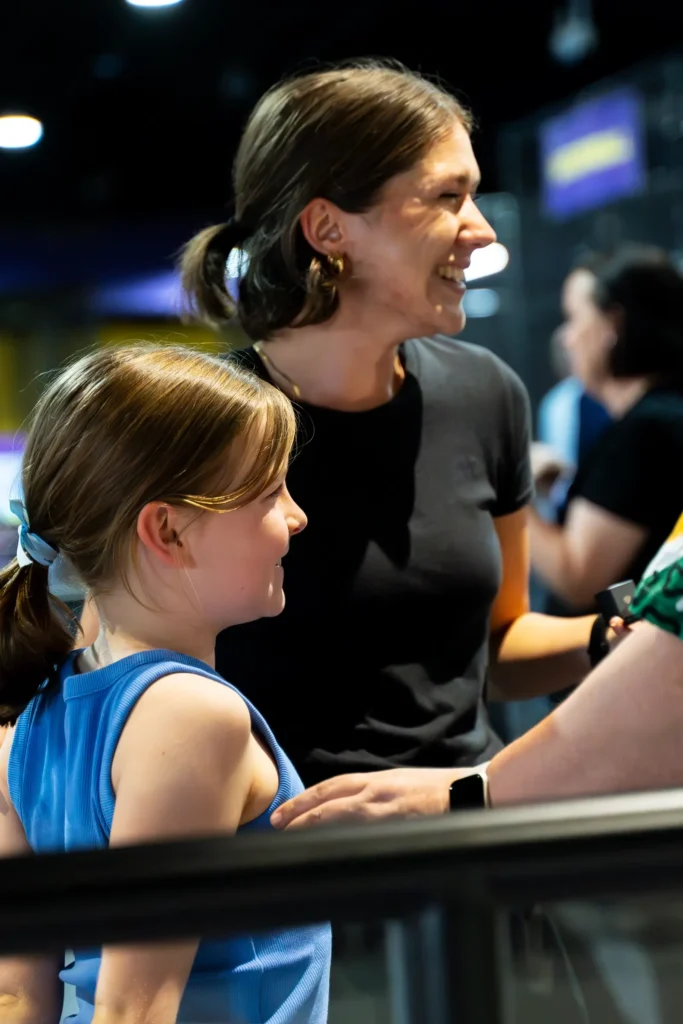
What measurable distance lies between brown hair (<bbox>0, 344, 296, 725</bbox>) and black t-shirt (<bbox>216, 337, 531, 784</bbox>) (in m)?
0.26

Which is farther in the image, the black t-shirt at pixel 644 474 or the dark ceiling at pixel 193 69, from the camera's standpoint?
the dark ceiling at pixel 193 69

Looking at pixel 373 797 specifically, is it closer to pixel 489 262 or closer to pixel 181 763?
pixel 181 763

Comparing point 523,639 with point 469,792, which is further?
point 523,639

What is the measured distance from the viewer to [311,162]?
146 cm

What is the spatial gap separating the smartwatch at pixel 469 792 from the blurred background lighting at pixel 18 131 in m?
7.61

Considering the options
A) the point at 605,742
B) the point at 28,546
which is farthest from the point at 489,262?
the point at 605,742

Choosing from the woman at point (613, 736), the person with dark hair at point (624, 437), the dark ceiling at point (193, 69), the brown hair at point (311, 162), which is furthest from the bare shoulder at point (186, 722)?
the dark ceiling at point (193, 69)

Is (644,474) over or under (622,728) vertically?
under

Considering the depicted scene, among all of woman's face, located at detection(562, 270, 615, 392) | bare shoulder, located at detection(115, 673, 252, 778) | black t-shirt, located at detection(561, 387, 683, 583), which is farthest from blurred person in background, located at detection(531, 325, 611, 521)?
bare shoulder, located at detection(115, 673, 252, 778)

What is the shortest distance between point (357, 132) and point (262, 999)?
1.02 metres

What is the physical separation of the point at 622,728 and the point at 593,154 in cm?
755

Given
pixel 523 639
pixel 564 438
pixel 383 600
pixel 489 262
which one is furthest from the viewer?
pixel 489 262

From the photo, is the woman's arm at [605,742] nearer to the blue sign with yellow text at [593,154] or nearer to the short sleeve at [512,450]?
the short sleeve at [512,450]

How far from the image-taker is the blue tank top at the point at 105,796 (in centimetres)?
72
